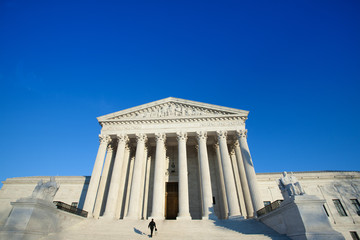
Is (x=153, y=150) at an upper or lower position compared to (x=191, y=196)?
upper

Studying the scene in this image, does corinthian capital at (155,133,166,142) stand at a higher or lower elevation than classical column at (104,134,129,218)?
higher

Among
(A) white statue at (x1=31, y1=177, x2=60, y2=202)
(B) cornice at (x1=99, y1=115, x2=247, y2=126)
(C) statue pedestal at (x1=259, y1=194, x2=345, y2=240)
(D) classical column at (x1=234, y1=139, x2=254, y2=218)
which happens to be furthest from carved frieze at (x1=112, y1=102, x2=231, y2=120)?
(C) statue pedestal at (x1=259, y1=194, x2=345, y2=240)

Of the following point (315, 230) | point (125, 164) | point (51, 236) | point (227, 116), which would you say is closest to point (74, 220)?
point (51, 236)

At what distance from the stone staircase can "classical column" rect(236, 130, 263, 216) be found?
2.65 meters

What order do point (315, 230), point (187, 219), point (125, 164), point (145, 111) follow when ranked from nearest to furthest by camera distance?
point (315, 230)
point (187, 219)
point (125, 164)
point (145, 111)

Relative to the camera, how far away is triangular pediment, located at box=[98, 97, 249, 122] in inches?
984

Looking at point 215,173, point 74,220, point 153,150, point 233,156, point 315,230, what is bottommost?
point 315,230

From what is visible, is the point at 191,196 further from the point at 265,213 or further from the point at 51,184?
the point at 51,184

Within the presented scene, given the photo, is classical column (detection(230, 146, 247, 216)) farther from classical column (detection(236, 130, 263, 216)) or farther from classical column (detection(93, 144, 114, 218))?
classical column (detection(93, 144, 114, 218))

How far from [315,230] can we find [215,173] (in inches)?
645

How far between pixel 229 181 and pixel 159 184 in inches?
296

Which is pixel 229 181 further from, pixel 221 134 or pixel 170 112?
pixel 170 112

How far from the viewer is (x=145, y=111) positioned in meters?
26.2

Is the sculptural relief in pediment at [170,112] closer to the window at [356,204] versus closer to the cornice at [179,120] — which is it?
the cornice at [179,120]
